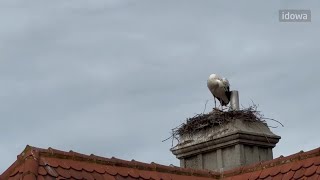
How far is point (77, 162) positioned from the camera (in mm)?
8352

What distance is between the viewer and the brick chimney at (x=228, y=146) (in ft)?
34.3

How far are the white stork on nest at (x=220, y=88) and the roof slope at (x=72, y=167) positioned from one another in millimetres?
2939

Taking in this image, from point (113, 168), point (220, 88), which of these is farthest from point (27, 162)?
point (220, 88)

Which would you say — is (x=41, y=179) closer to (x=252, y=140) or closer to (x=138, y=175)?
(x=138, y=175)

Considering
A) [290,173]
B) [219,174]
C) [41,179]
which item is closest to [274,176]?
[290,173]

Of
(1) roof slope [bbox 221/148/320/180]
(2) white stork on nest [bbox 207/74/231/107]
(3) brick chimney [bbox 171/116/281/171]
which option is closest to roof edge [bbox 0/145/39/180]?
(1) roof slope [bbox 221/148/320/180]

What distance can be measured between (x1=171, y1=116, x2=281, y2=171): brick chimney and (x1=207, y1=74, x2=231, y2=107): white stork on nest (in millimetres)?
971

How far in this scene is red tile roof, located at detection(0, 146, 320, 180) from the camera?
7.96 metres

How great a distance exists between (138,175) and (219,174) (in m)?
1.70

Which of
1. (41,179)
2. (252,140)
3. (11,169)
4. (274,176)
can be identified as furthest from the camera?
(252,140)

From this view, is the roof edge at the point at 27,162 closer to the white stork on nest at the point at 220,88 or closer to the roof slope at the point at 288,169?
the roof slope at the point at 288,169

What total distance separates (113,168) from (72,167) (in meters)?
0.67

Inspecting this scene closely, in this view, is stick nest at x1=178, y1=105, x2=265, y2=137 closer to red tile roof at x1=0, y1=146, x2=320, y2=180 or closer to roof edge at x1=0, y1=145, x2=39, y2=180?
red tile roof at x1=0, y1=146, x2=320, y2=180

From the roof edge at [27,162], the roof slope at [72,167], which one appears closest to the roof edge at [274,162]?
the roof slope at [72,167]
